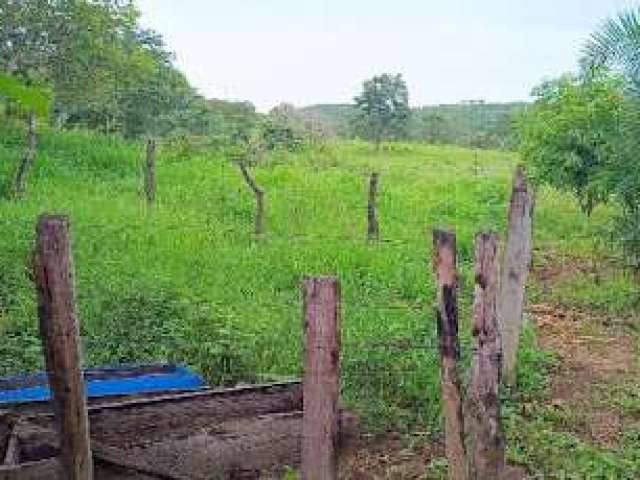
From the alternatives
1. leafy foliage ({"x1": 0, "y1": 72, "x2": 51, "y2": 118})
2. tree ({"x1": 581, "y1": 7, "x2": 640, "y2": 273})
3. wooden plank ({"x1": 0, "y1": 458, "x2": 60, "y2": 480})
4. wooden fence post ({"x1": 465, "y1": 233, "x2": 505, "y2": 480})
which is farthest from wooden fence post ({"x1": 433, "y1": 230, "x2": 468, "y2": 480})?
tree ({"x1": 581, "y1": 7, "x2": 640, "y2": 273})

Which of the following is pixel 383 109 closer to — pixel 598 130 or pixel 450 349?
pixel 598 130

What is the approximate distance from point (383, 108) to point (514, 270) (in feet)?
126

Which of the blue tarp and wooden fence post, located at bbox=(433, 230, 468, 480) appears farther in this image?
the blue tarp

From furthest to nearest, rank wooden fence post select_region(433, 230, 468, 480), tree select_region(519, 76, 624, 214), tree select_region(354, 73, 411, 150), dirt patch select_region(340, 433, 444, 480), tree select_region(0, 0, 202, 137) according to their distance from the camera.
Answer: tree select_region(354, 73, 411, 150) → tree select_region(0, 0, 202, 137) → tree select_region(519, 76, 624, 214) → dirt patch select_region(340, 433, 444, 480) → wooden fence post select_region(433, 230, 468, 480)

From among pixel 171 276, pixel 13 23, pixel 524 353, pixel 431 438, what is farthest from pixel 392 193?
pixel 431 438

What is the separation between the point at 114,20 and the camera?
20453 millimetres

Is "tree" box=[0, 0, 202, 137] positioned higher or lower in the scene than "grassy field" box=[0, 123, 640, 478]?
higher

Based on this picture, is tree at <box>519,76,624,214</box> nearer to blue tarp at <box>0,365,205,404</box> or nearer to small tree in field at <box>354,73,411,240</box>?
blue tarp at <box>0,365,205,404</box>

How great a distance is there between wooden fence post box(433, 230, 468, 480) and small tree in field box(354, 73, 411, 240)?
38.9m

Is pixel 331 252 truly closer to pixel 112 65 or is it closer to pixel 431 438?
pixel 431 438

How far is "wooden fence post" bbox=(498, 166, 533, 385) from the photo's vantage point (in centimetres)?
776

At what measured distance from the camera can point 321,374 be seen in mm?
3926

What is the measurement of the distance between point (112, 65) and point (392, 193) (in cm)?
653

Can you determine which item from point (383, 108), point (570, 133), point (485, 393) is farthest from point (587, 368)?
point (383, 108)
